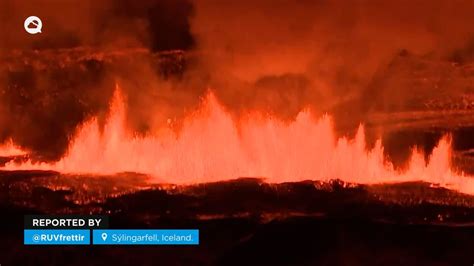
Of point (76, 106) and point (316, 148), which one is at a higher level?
point (76, 106)

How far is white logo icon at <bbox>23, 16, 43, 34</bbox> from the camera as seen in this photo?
616cm

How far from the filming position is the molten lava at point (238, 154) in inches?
230

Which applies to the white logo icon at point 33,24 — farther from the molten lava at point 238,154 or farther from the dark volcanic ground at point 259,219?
the dark volcanic ground at point 259,219

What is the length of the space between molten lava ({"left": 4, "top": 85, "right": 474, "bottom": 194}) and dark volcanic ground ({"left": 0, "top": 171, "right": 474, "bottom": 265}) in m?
0.34

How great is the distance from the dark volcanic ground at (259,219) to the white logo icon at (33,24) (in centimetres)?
140

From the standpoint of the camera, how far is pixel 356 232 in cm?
482

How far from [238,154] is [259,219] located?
1.22 m

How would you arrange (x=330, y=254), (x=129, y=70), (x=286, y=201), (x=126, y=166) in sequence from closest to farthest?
1. (x=330, y=254)
2. (x=286, y=201)
3. (x=126, y=166)
4. (x=129, y=70)

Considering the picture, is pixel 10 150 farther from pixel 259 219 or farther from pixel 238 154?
pixel 259 219

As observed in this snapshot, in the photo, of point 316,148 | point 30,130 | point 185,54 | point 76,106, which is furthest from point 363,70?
point 30,130

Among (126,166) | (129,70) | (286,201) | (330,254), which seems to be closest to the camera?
(330,254)

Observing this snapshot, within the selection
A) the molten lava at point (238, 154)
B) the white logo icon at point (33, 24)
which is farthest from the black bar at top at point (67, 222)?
the white logo icon at point (33, 24)

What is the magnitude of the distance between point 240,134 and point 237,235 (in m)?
1.61

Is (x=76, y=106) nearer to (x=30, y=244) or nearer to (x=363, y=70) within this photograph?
(x=30, y=244)
